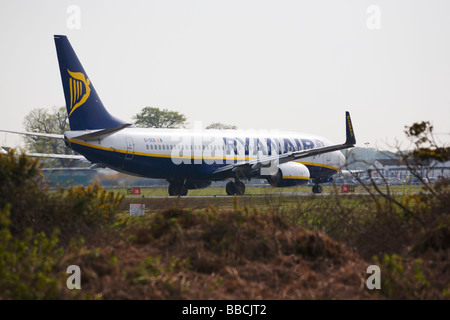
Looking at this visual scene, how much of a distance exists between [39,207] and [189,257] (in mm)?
3621

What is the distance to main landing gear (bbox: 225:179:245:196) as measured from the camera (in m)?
40.1

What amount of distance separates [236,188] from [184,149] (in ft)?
14.6

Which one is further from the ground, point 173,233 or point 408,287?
point 173,233

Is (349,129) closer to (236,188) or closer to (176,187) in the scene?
(236,188)

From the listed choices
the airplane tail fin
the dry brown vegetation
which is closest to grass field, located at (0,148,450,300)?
the dry brown vegetation

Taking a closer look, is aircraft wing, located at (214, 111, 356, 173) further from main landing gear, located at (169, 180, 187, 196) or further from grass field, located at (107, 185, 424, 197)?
main landing gear, located at (169, 180, 187, 196)

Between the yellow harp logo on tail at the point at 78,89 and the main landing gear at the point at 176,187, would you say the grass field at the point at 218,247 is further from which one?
the main landing gear at the point at 176,187

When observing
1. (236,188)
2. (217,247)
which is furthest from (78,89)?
(217,247)

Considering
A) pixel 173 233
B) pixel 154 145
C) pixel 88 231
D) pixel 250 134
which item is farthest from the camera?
pixel 250 134

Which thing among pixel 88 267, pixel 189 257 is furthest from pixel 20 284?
pixel 189 257

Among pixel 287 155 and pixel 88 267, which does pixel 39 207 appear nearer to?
pixel 88 267

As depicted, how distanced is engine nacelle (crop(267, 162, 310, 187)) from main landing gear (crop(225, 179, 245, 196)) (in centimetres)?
206

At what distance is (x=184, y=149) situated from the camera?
38.4 meters
